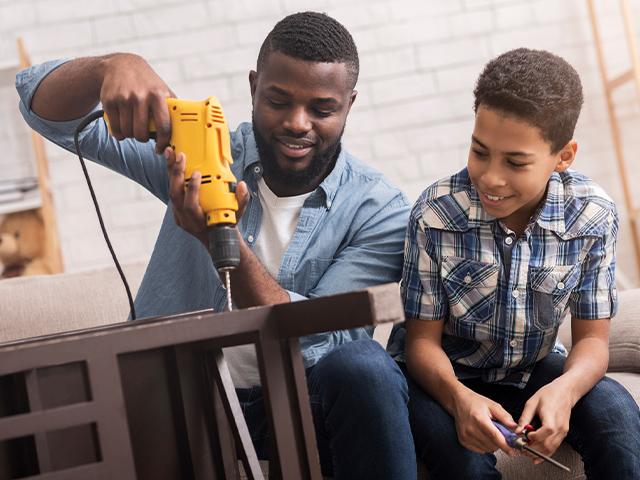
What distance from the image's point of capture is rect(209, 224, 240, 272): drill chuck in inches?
40.3

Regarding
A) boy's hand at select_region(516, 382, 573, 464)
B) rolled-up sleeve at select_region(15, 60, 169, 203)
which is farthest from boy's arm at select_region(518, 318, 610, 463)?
rolled-up sleeve at select_region(15, 60, 169, 203)

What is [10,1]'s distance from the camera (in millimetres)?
2619

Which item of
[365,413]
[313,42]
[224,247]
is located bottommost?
[365,413]

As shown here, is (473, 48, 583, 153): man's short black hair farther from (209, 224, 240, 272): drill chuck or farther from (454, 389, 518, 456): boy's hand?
(209, 224, 240, 272): drill chuck

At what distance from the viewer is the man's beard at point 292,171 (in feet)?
5.08

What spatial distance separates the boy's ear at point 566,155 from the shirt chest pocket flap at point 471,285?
0.64 feet

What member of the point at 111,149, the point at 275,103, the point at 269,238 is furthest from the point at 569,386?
the point at 111,149

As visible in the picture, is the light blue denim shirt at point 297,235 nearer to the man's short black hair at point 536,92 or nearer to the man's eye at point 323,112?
the man's eye at point 323,112

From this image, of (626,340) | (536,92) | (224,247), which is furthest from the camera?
(626,340)

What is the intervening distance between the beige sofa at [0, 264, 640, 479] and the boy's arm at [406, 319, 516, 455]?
15.1 inches

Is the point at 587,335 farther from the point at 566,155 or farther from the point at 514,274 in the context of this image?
the point at 566,155

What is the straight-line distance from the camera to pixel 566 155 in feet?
4.68

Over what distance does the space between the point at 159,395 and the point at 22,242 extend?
1.80 metres

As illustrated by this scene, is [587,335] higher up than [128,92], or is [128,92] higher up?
[128,92]
